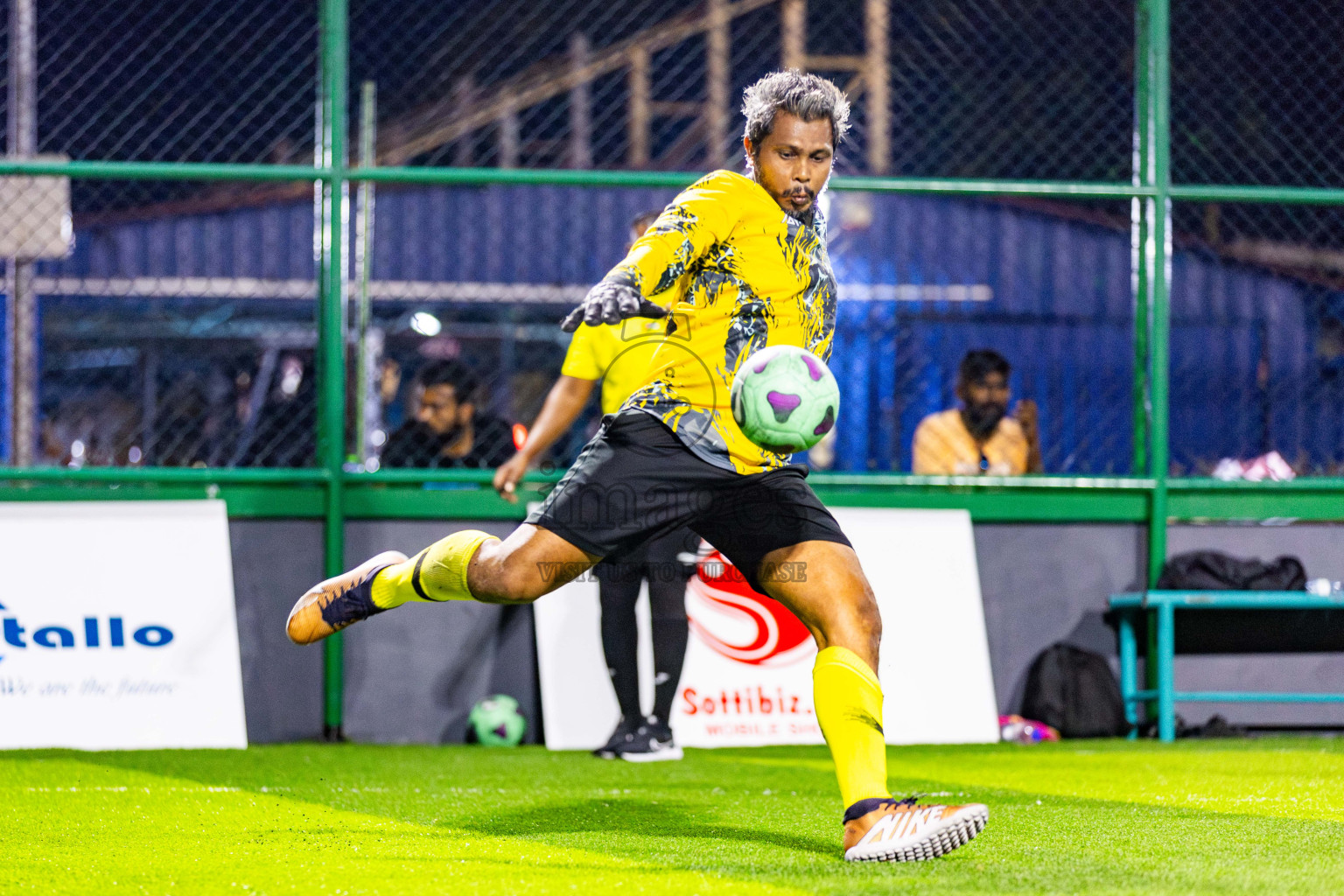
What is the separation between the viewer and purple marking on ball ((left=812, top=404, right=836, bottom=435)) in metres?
3.49

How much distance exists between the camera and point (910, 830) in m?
3.31

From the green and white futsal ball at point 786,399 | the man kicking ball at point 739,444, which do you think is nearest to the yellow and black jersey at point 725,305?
the man kicking ball at point 739,444

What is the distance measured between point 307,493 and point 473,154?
837cm

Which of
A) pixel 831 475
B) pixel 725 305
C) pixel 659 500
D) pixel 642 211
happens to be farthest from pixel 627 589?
pixel 642 211

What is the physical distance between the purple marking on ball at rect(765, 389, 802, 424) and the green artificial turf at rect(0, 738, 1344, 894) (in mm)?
1042

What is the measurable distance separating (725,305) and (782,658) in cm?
316

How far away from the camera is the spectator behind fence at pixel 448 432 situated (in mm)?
7008

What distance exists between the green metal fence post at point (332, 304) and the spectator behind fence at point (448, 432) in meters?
0.35

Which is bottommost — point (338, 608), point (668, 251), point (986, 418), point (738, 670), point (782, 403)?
point (738, 670)

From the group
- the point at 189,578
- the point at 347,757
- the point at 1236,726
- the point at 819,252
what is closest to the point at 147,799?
the point at 347,757

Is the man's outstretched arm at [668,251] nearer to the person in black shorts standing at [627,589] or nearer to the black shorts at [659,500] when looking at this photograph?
the black shorts at [659,500]

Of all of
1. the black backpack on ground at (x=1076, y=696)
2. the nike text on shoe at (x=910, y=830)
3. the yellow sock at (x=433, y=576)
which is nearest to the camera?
the nike text on shoe at (x=910, y=830)

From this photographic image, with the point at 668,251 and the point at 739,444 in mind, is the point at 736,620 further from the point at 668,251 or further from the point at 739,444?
the point at 668,251

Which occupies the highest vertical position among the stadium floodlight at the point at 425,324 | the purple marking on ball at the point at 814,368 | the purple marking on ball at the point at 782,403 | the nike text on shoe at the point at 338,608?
the stadium floodlight at the point at 425,324
